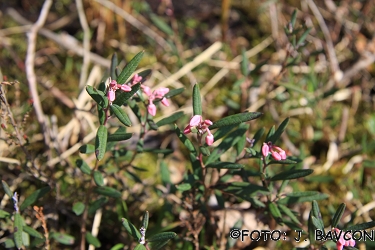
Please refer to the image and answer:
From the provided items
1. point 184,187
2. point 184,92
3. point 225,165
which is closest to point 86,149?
point 184,187

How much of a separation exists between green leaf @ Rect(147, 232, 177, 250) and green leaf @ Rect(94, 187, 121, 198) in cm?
25

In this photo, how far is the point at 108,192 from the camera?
161cm

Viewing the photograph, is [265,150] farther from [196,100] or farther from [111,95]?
[111,95]

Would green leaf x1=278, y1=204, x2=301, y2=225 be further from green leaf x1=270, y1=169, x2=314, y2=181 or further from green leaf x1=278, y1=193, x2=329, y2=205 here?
green leaf x1=270, y1=169, x2=314, y2=181

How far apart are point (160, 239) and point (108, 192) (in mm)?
353

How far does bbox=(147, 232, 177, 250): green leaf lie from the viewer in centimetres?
132

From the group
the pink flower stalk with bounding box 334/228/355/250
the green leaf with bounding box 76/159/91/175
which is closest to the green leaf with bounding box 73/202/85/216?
the green leaf with bounding box 76/159/91/175

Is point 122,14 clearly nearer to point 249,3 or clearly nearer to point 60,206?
point 249,3

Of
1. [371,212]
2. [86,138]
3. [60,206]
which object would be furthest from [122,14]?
[371,212]

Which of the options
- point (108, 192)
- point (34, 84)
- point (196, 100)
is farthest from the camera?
point (34, 84)

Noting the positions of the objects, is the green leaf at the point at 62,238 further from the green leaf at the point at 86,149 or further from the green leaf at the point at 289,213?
the green leaf at the point at 289,213

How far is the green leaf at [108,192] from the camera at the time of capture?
160 cm

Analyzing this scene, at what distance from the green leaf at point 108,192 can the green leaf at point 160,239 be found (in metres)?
0.25

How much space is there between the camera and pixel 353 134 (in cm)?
244
